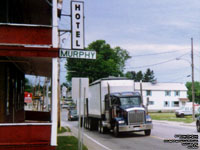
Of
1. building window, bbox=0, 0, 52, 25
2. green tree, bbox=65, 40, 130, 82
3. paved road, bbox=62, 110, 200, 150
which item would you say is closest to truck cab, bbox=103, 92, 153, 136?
paved road, bbox=62, 110, 200, 150

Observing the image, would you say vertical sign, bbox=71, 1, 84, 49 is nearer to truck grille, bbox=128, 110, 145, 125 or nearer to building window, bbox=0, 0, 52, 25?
building window, bbox=0, 0, 52, 25

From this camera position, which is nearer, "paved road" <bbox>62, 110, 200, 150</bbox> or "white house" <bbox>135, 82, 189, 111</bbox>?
"paved road" <bbox>62, 110, 200, 150</bbox>

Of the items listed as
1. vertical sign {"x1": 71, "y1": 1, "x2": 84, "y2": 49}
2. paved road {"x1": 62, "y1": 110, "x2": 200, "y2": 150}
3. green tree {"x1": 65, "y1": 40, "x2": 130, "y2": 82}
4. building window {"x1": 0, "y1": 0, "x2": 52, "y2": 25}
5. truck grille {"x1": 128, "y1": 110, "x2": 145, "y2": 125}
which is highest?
green tree {"x1": 65, "y1": 40, "x2": 130, "y2": 82}

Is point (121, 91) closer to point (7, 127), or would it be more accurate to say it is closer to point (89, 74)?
point (7, 127)

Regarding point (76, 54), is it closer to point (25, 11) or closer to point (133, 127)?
point (25, 11)

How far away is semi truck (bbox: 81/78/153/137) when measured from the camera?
2272 cm

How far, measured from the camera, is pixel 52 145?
1264cm

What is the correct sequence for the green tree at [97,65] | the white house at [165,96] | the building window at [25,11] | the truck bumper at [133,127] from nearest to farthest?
the building window at [25,11]
the truck bumper at [133,127]
the green tree at [97,65]
the white house at [165,96]

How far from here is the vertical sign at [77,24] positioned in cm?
1425

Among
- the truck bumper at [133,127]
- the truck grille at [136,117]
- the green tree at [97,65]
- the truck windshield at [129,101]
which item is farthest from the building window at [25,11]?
the green tree at [97,65]

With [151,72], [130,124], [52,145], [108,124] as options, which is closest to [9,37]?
[52,145]

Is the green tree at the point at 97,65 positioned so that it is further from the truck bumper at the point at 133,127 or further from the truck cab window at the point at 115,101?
the truck bumper at the point at 133,127

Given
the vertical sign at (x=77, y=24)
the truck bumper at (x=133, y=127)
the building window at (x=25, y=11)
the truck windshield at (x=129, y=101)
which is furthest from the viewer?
the truck windshield at (x=129, y=101)

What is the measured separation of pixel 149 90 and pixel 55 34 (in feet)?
273
